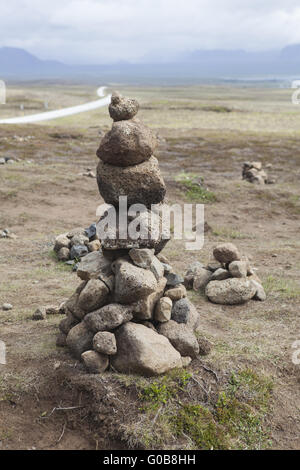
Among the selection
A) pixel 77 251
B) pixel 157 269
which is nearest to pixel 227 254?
pixel 157 269

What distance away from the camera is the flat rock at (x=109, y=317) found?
9.86 metres

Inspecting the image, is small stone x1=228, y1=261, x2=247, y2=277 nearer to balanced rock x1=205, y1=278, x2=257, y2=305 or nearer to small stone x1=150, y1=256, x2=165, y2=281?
balanced rock x1=205, y1=278, x2=257, y2=305

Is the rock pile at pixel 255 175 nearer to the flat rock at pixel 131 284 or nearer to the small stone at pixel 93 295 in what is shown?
the flat rock at pixel 131 284

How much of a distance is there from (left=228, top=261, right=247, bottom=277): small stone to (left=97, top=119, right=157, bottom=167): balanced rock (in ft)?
17.6

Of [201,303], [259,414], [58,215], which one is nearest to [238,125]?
[58,215]

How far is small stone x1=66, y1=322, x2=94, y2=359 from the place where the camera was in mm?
10102

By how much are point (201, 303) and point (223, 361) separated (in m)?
3.83

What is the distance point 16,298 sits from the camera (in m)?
14.2

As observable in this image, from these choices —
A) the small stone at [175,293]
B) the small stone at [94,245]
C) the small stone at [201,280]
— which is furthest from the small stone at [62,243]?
the small stone at [175,293]

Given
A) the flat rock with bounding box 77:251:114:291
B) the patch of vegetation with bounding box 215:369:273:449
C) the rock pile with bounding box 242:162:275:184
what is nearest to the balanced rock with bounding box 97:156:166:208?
the flat rock with bounding box 77:251:114:291

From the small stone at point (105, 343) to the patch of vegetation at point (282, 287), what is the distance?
269 inches

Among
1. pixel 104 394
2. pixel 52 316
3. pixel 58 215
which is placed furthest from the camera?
pixel 58 215
